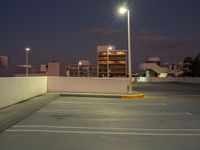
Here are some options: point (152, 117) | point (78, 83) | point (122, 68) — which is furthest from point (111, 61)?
point (152, 117)

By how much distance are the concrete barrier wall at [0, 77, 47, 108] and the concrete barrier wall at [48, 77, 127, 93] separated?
19.1ft

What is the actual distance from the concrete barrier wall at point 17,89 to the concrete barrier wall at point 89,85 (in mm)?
5826

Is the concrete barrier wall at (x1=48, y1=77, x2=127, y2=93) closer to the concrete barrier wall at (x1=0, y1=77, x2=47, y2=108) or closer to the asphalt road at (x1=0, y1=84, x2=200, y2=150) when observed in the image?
the concrete barrier wall at (x1=0, y1=77, x2=47, y2=108)

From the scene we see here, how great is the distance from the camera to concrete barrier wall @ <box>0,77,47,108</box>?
16780 millimetres

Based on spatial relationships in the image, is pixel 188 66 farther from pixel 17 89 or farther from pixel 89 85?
pixel 17 89

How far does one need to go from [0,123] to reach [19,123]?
4.96ft

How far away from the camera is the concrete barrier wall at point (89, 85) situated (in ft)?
109

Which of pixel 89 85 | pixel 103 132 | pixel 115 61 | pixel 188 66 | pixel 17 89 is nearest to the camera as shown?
pixel 103 132

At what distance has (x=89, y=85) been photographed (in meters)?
33.7

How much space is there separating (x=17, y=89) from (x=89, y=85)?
47.7 ft

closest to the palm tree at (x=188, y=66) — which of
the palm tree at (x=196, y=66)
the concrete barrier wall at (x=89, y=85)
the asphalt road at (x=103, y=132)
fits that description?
the palm tree at (x=196, y=66)

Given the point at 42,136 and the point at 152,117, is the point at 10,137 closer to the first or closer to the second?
the point at 42,136

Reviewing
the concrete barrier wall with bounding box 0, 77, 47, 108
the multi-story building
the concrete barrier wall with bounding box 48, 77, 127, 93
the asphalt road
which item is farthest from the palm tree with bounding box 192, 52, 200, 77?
the asphalt road

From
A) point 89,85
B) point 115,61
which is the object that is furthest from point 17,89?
point 115,61
